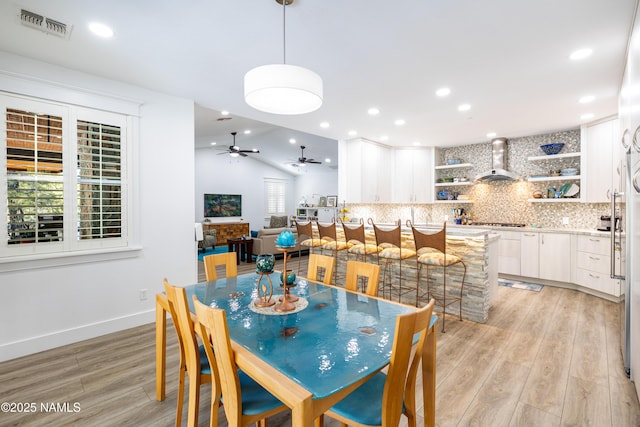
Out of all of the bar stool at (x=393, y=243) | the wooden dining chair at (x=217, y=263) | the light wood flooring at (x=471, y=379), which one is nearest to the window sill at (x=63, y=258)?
the light wood flooring at (x=471, y=379)

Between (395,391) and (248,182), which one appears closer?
(395,391)

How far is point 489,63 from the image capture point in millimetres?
2756

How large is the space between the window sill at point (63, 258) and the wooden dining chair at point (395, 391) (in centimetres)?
298

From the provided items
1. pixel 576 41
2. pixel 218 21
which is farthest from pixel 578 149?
pixel 218 21

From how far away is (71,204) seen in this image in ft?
9.66

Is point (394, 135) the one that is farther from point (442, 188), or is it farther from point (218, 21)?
point (218, 21)

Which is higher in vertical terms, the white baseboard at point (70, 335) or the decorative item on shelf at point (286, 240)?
the decorative item on shelf at point (286, 240)

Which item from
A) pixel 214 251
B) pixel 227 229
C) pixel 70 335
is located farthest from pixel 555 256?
pixel 227 229

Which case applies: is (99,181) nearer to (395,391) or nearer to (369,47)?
(369,47)

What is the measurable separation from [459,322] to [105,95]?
4.64 metres

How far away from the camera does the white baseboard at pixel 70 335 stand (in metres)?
2.64

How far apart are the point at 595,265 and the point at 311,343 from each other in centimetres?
505

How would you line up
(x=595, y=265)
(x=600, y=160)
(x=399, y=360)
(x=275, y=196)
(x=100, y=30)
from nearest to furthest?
(x=399, y=360), (x=100, y=30), (x=595, y=265), (x=600, y=160), (x=275, y=196)

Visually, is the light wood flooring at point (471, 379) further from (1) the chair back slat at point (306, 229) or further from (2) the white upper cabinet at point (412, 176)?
(2) the white upper cabinet at point (412, 176)
